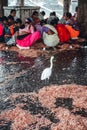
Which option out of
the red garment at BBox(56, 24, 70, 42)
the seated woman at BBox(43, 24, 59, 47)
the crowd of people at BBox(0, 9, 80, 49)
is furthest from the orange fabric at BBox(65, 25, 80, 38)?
the seated woman at BBox(43, 24, 59, 47)

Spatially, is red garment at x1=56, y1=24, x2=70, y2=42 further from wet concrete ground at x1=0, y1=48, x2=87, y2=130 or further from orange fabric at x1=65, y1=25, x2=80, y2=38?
wet concrete ground at x1=0, y1=48, x2=87, y2=130

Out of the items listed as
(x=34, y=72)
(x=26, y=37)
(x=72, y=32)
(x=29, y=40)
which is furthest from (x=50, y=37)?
(x=34, y=72)

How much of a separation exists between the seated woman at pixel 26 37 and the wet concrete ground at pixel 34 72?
A: 65cm

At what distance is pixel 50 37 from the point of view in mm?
12734

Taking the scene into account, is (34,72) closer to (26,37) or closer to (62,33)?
(26,37)

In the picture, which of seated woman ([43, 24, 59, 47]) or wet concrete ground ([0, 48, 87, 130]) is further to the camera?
seated woman ([43, 24, 59, 47])

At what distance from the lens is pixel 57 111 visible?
6.97m

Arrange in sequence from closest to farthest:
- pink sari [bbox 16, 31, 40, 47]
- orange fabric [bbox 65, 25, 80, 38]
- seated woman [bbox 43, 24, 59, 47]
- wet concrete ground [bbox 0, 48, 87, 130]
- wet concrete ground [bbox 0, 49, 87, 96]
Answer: wet concrete ground [bbox 0, 48, 87, 130] → wet concrete ground [bbox 0, 49, 87, 96] → pink sari [bbox 16, 31, 40, 47] → seated woman [bbox 43, 24, 59, 47] → orange fabric [bbox 65, 25, 80, 38]

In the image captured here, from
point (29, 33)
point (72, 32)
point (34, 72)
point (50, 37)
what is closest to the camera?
point (34, 72)

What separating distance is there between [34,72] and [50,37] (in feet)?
10.6

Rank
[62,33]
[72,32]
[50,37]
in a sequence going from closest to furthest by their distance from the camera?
[50,37]
[62,33]
[72,32]

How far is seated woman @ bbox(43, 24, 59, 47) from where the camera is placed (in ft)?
41.8

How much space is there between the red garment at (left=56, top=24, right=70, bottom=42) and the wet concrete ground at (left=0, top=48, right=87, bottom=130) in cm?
131

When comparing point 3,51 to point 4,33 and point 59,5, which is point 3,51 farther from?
point 59,5
